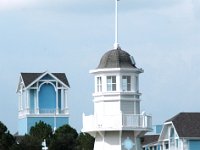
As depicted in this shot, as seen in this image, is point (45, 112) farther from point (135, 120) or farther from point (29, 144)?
point (135, 120)

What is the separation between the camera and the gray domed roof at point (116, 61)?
4012cm

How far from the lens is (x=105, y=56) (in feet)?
133

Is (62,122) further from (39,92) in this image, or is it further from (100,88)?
(100,88)

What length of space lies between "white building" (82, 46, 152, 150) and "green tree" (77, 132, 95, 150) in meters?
35.2

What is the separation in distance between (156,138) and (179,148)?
484 inches

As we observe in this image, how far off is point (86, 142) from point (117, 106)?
37898 millimetres

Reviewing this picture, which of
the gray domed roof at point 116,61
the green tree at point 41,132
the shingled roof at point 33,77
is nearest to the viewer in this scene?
the gray domed roof at point 116,61

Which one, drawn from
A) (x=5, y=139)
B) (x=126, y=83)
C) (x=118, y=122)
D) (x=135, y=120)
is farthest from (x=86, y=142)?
(x=118, y=122)

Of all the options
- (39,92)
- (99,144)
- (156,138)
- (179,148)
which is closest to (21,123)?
(39,92)

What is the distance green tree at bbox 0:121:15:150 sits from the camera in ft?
249

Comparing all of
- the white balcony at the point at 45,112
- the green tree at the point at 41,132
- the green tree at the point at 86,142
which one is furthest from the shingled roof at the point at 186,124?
the white balcony at the point at 45,112

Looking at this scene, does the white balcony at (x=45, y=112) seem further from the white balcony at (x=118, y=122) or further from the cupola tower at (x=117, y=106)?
the white balcony at (x=118, y=122)

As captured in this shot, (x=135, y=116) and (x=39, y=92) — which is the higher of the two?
(x=39, y=92)

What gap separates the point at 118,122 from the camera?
39.6 m
